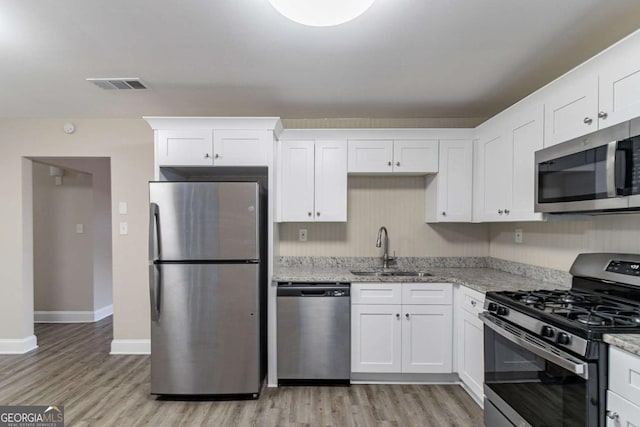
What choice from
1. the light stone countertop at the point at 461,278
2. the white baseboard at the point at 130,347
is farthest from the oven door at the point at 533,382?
the white baseboard at the point at 130,347

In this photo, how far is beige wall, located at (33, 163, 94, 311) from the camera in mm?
4605

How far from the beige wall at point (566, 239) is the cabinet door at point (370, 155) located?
1.29 metres

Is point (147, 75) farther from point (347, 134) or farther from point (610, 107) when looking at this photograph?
point (610, 107)

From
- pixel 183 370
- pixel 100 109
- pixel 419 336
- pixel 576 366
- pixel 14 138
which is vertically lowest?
pixel 183 370

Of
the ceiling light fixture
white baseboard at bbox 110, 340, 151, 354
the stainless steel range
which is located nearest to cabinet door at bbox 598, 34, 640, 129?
the stainless steel range

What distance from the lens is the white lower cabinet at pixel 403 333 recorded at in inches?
108

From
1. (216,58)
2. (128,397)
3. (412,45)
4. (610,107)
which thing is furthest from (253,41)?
(128,397)

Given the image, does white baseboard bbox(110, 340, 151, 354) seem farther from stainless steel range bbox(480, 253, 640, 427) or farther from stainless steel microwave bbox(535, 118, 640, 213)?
stainless steel microwave bbox(535, 118, 640, 213)

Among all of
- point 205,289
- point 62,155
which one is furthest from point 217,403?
point 62,155

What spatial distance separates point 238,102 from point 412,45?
1630mm

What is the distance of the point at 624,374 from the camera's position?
1.27m

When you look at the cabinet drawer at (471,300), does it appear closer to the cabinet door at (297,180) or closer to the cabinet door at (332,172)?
the cabinet door at (332,172)

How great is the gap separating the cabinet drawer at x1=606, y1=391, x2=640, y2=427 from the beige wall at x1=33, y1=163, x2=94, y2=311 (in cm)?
545

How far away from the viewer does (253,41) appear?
1994 mm
